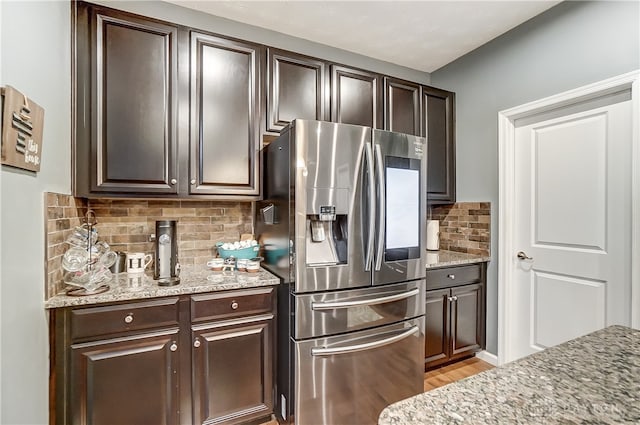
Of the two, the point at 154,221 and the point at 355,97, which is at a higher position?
the point at 355,97

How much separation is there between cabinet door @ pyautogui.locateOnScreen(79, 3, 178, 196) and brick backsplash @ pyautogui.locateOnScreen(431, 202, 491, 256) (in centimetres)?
252

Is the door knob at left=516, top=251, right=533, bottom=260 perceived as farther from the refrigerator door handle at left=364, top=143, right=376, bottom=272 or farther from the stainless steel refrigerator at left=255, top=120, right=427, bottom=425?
the refrigerator door handle at left=364, top=143, right=376, bottom=272

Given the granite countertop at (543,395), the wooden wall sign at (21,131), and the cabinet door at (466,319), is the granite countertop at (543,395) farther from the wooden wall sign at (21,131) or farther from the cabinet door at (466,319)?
the cabinet door at (466,319)

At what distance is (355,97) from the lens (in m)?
2.40

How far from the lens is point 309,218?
1.72 metres

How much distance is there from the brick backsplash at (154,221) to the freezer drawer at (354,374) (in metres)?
1.10

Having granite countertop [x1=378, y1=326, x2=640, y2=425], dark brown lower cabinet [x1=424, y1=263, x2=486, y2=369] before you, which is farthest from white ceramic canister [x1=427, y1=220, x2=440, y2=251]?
granite countertop [x1=378, y1=326, x2=640, y2=425]

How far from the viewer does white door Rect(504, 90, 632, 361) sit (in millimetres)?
1862

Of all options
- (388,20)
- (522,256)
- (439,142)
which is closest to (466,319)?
(522,256)

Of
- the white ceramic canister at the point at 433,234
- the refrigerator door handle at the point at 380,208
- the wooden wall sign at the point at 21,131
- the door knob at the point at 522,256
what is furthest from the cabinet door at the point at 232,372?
the door knob at the point at 522,256

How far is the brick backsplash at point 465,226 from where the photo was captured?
263cm

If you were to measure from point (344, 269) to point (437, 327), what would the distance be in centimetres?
122

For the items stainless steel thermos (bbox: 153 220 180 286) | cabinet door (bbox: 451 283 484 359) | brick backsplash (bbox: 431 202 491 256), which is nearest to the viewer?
stainless steel thermos (bbox: 153 220 180 286)

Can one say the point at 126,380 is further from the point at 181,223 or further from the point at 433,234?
the point at 433,234
